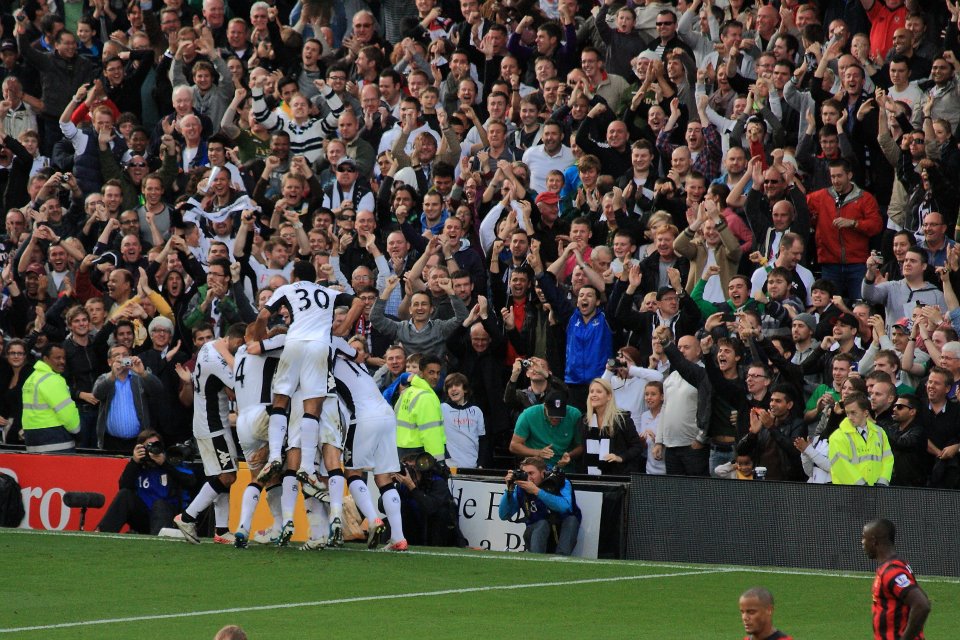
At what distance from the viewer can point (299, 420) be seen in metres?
15.0

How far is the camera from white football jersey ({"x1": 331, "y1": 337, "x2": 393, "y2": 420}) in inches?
609

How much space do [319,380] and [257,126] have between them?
9376mm

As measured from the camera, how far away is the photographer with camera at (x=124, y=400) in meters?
19.4

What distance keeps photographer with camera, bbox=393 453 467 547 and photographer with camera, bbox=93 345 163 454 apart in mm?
3854

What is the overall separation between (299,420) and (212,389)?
4.15 ft

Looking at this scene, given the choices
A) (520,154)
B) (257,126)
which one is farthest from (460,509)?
(257,126)

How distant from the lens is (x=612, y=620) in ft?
39.8

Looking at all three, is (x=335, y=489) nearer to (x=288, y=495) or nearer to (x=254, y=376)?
(x=288, y=495)

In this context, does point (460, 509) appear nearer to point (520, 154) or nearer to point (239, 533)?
point (239, 533)

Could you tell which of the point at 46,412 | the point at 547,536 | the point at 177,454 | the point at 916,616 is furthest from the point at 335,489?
the point at 916,616

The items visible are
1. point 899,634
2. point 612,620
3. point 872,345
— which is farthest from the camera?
point 872,345

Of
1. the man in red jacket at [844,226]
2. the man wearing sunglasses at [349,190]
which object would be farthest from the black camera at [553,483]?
the man wearing sunglasses at [349,190]

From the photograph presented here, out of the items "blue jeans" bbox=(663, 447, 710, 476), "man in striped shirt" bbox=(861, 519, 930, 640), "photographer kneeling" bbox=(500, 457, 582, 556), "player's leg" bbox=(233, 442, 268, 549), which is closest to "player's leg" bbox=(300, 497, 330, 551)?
"player's leg" bbox=(233, 442, 268, 549)

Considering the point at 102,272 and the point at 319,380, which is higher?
the point at 102,272
